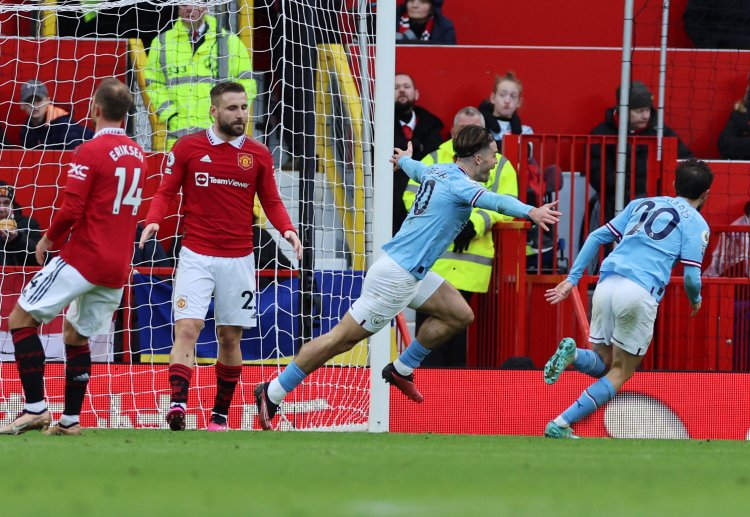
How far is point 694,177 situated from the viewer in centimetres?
800

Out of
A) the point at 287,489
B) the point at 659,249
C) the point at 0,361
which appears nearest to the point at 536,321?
the point at 659,249

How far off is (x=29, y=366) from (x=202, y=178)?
4.76ft

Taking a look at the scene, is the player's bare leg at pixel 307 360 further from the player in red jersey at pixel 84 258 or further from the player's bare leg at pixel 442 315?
the player in red jersey at pixel 84 258

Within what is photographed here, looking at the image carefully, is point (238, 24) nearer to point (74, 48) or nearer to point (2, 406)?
point (74, 48)

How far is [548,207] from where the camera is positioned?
6.98 metres

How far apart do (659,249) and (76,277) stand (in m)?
3.37

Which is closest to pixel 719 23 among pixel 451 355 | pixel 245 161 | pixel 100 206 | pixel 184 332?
pixel 451 355

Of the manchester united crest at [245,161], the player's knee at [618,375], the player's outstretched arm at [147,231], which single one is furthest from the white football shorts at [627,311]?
the player's outstretched arm at [147,231]

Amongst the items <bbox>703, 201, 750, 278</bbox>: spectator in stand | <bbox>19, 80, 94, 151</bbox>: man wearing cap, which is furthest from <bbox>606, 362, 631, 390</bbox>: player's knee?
<bbox>19, 80, 94, 151</bbox>: man wearing cap

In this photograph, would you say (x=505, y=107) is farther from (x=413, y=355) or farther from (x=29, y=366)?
(x=29, y=366)

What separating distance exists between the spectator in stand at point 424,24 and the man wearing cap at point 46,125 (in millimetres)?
3361

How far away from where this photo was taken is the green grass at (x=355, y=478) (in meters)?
4.27

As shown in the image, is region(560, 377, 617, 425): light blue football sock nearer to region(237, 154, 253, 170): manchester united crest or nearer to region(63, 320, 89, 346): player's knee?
region(237, 154, 253, 170): manchester united crest

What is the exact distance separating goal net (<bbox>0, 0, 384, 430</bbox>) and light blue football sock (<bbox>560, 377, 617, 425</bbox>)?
5.53 feet
